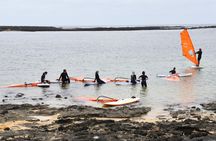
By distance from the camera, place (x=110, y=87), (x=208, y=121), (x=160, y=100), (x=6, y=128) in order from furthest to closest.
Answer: (x=110, y=87) < (x=160, y=100) < (x=208, y=121) < (x=6, y=128)

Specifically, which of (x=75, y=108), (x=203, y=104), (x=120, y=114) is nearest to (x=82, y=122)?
(x=120, y=114)

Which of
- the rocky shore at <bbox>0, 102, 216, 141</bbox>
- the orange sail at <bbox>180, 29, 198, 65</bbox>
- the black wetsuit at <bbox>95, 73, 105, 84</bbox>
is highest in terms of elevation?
the orange sail at <bbox>180, 29, 198, 65</bbox>

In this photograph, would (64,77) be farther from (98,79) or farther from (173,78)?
(173,78)

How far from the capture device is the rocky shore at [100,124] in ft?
47.4

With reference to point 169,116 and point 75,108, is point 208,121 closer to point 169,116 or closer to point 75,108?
point 169,116

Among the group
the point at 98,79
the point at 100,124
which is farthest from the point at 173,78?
the point at 100,124

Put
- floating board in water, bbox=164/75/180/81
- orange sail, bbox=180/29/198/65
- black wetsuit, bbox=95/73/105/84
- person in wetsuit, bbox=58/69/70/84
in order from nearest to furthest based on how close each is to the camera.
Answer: black wetsuit, bbox=95/73/105/84 → person in wetsuit, bbox=58/69/70/84 → floating board in water, bbox=164/75/180/81 → orange sail, bbox=180/29/198/65

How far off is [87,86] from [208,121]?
14730mm

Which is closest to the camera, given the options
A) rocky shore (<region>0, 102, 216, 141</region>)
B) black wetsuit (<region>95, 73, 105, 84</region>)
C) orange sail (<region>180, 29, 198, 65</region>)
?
rocky shore (<region>0, 102, 216, 141</region>)

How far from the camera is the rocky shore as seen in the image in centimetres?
1445

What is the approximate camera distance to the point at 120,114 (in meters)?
19.0

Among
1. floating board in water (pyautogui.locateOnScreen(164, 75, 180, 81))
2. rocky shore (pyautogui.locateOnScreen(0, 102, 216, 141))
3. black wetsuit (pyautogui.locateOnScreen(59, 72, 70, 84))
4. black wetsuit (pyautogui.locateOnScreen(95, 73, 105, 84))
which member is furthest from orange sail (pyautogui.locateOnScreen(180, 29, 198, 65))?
rocky shore (pyautogui.locateOnScreen(0, 102, 216, 141))

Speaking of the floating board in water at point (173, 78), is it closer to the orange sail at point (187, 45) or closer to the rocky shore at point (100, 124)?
the orange sail at point (187, 45)

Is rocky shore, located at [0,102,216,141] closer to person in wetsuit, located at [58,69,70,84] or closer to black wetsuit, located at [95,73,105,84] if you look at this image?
black wetsuit, located at [95,73,105,84]
